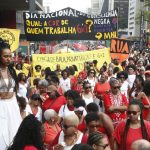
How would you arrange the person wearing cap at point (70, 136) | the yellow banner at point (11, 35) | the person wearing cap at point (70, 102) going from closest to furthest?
1. the person wearing cap at point (70, 136)
2. the person wearing cap at point (70, 102)
3. the yellow banner at point (11, 35)

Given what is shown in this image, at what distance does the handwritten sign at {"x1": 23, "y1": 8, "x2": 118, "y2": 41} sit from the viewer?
56.8 ft

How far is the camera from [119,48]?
19406mm

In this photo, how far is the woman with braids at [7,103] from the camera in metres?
6.41

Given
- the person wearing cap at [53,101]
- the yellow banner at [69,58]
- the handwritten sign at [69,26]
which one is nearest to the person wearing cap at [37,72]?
the yellow banner at [69,58]

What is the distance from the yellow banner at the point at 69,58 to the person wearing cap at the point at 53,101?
270 inches

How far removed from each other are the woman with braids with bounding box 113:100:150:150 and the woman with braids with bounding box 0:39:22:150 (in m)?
1.20

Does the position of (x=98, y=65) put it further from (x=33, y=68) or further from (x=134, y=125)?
(x=134, y=125)

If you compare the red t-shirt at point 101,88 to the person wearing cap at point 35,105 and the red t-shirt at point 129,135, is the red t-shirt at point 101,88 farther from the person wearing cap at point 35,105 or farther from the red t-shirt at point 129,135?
the red t-shirt at point 129,135

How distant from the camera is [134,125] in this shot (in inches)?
248

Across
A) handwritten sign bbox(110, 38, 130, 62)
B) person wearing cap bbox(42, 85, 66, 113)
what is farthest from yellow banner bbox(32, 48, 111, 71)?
person wearing cap bbox(42, 85, 66, 113)

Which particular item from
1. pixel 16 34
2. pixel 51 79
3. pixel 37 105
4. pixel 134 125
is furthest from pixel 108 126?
pixel 16 34

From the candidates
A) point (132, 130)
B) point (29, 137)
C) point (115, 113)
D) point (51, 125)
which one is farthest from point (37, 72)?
point (29, 137)

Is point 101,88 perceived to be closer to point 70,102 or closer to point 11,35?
point 70,102

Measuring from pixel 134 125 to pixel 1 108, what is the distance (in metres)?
1.54
